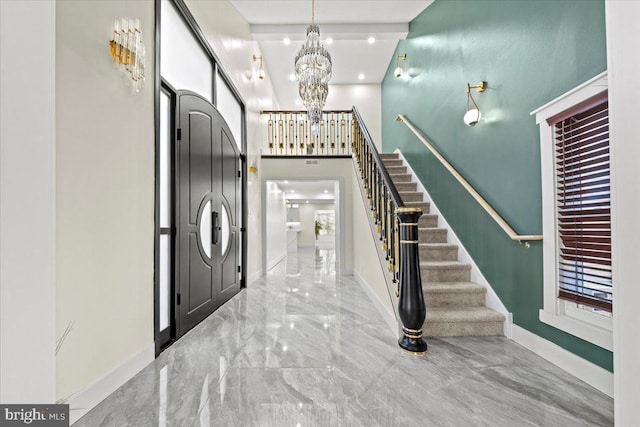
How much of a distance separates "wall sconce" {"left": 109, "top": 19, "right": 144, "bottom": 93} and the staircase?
10.0ft

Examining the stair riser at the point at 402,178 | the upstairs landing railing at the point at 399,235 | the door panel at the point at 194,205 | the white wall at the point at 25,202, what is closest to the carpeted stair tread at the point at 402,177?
the stair riser at the point at 402,178

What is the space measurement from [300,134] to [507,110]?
4675 mm

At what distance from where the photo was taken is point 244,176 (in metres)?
4.78

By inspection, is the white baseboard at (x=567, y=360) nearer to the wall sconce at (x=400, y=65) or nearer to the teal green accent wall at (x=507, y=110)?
the teal green accent wall at (x=507, y=110)

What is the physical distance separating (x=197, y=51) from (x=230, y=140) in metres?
1.16

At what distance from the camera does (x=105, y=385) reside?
1.73m

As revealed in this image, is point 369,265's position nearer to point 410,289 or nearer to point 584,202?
point 410,289

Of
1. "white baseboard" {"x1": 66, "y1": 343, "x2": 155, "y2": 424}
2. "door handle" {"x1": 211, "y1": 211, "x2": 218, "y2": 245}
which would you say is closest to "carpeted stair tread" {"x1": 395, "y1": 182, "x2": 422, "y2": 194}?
"door handle" {"x1": 211, "y1": 211, "x2": 218, "y2": 245}

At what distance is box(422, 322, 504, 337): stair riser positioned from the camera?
263 cm

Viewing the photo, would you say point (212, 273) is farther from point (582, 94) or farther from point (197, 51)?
point (582, 94)

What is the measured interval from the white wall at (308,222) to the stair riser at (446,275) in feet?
39.4

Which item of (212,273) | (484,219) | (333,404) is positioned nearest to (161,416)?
(333,404)

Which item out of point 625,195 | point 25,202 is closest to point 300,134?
point 625,195

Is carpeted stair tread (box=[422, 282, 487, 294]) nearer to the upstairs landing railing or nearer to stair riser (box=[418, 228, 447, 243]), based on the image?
the upstairs landing railing
